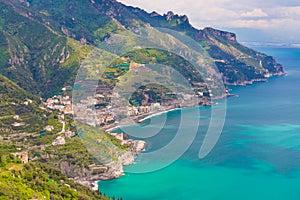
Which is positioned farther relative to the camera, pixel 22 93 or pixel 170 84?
pixel 170 84

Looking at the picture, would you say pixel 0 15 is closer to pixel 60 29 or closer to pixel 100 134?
pixel 60 29

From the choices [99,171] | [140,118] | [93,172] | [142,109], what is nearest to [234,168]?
[99,171]

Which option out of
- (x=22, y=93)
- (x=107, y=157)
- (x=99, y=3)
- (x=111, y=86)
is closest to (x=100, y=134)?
(x=107, y=157)

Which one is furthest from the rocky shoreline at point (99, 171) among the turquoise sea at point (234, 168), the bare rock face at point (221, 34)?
the bare rock face at point (221, 34)

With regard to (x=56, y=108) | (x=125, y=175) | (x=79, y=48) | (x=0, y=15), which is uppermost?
(x=0, y=15)

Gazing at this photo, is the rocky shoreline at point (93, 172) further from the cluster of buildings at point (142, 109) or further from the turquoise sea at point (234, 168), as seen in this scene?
the cluster of buildings at point (142, 109)

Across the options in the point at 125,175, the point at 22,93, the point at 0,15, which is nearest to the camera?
the point at 125,175

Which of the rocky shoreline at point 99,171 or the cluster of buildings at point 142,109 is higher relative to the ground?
the cluster of buildings at point 142,109
